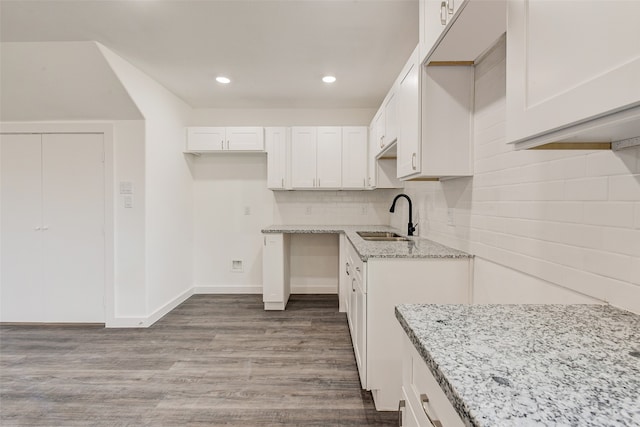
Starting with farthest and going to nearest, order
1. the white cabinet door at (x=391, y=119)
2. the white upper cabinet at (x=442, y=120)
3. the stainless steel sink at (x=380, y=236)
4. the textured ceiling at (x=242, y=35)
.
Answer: the stainless steel sink at (x=380, y=236), the white cabinet door at (x=391, y=119), the textured ceiling at (x=242, y=35), the white upper cabinet at (x=442, y=120)

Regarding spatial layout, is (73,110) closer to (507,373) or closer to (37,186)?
(37,186)

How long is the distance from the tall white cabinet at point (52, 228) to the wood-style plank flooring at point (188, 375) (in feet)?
0.76

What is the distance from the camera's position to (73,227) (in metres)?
2.96

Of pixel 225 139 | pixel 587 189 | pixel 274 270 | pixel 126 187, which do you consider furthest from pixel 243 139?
pixel 587 189

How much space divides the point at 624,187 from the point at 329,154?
115 inches

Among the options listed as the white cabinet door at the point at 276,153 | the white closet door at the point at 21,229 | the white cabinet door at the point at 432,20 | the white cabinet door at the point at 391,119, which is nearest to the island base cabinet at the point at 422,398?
the white cabinet door at the point at 432,20

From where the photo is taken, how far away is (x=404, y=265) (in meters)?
1.71

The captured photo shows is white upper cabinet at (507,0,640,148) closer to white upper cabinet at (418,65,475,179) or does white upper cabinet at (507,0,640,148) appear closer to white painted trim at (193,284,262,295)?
white upper cabinet at (418,65,475,179)

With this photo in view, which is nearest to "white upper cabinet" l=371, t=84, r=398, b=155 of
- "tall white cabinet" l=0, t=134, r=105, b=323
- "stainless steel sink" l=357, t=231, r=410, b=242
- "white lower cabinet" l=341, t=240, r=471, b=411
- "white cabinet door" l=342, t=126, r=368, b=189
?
"white cabinet door" l=342, t=126, r=368, b=189

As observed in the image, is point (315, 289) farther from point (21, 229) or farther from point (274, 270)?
point (21, 229)

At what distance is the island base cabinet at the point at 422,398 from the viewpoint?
61 centimetres

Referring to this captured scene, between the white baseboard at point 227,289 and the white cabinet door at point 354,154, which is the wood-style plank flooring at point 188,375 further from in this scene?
the white cabinet door at point 354,154

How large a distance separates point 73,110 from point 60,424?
2.64 metres

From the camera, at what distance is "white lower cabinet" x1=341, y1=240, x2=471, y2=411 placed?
1701 mm
